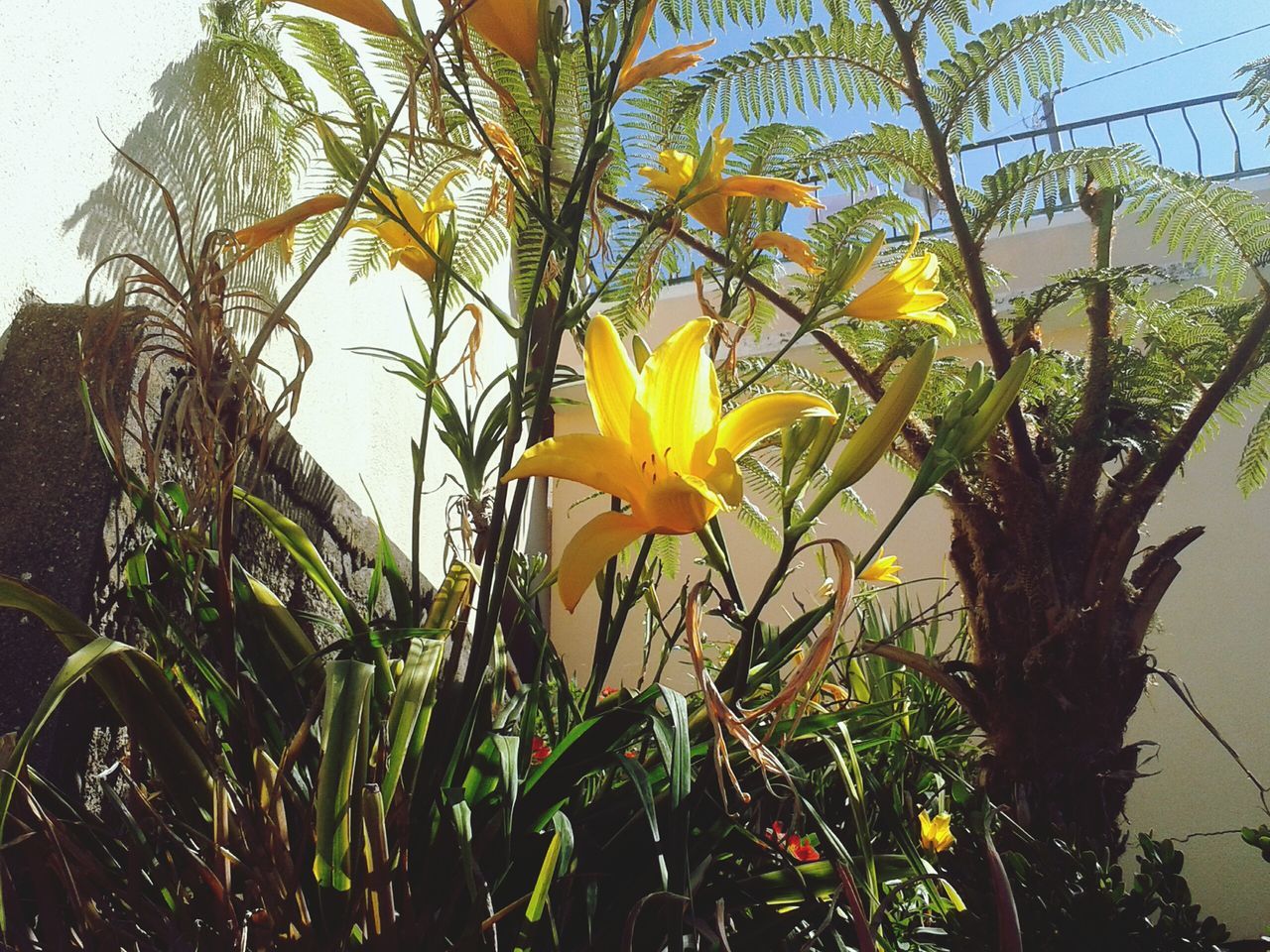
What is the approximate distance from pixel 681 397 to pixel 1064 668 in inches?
30.4

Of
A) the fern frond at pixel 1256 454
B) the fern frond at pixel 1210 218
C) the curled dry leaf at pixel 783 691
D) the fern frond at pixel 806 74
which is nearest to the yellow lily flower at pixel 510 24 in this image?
the curled dry leaf at pixel 783 691

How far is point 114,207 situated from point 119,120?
89 millimetres

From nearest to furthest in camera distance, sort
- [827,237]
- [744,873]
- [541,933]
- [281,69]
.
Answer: [541,933], [744,873], [281,69], [827,237]

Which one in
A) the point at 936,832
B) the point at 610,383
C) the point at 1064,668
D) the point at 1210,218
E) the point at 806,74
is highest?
the point at 806,74

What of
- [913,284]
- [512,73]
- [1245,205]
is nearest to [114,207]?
[512,73]

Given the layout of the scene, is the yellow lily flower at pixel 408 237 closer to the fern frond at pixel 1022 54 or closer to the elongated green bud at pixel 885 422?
the elongated green bud at pixel 885 422

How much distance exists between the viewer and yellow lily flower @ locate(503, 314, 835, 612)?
0.48 metres

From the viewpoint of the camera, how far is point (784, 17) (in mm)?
1304

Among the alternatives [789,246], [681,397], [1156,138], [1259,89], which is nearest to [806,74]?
[1259,89]

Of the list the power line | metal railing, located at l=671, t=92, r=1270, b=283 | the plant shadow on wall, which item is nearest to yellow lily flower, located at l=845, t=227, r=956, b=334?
the plant shadow on wall

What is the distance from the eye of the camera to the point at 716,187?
2.07 feet

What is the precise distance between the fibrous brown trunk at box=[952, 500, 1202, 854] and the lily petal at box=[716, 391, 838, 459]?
712 mm

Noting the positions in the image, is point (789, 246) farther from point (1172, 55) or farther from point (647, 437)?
point (1172, 55)

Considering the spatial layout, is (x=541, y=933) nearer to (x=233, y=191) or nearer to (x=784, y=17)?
(x=233, y=191)
